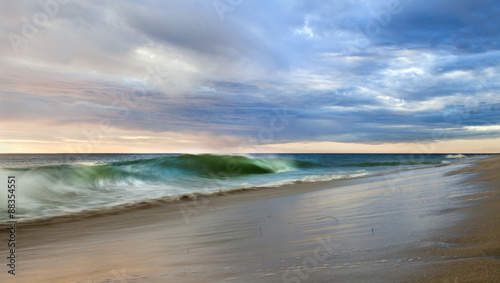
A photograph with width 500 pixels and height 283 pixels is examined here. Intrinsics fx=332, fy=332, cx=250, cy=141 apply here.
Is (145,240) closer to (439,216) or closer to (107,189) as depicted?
(439,216)

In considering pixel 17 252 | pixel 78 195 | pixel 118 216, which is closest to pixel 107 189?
pixel 78 195

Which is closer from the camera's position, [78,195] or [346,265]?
[346,265]

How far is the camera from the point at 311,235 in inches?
157

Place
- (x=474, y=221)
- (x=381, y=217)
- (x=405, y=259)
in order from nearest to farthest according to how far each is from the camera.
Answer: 1. (x=405, y=259)
2. (x=474, y=221)
3. (x=381, y=217)

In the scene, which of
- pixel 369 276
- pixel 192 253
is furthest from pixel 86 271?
pixel 369 276

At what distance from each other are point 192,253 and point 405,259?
7.42 ft

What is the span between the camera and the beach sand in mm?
2381

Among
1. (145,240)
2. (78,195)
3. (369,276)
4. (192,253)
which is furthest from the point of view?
(78,195)

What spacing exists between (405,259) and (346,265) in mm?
435

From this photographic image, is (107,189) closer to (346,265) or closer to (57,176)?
(57,176)

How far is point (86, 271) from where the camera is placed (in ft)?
11.4

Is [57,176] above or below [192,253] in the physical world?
above

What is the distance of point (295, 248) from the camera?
3430mm

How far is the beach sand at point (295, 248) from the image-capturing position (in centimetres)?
238
